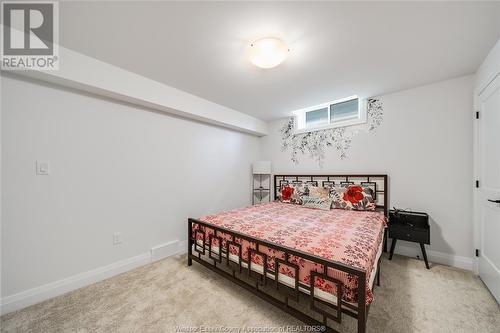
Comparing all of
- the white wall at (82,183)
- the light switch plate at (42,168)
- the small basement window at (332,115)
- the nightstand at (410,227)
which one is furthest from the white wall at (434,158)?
the light switch plate at (42,168)

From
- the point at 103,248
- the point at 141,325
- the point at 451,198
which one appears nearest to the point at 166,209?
the point at 103,248

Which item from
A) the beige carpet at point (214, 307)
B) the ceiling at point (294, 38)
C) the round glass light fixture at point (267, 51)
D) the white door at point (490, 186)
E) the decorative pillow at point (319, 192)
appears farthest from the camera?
the decorative pillow at point (319, 192)

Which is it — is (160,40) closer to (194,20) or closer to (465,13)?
(194,20)

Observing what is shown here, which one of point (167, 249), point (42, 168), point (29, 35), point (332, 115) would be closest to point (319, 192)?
point (332, 115)

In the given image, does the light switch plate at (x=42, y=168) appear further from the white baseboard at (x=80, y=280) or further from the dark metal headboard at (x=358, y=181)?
the dark metal headboard at (x=358, y=181)

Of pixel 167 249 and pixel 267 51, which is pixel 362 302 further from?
pixel 167 249

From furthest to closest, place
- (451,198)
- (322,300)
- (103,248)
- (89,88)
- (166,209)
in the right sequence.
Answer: (166,209) → (451,198) → (103,248) → (89,88) → (322,300)

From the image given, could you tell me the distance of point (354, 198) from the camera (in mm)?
3049

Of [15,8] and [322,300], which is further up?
[15,8]

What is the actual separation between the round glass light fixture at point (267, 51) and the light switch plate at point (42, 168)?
2.30 m

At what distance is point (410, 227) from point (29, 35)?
4.57 metres

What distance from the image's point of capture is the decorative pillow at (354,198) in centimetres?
298

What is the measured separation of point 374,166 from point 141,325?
140 inches

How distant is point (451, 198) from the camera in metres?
2.59
